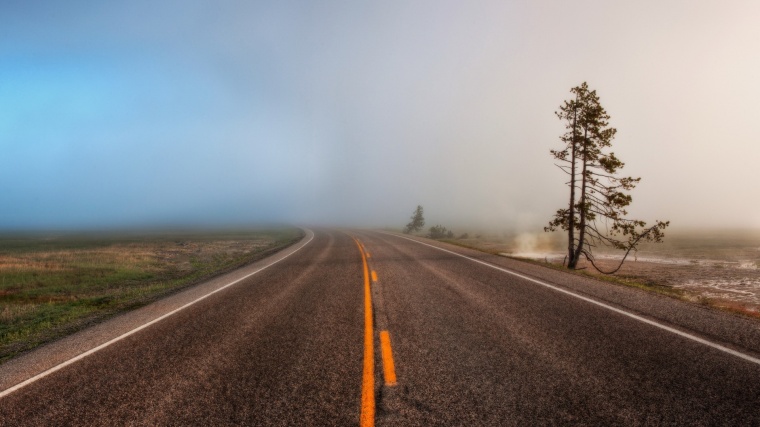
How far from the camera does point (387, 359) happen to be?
470 centimetres

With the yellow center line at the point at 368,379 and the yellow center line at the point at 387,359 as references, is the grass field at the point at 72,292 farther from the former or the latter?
the yellow center line at the point at 387,359

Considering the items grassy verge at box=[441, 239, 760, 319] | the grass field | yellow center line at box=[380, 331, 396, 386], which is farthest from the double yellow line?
grassy verge at box=[441, 239, 760, 319]

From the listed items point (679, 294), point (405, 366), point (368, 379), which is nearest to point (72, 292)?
point (368, 379)

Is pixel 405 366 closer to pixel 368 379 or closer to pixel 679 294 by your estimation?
pixel 368 379

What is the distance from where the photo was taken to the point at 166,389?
412 cm

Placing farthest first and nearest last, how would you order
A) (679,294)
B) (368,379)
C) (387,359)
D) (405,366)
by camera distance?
1. (679,294)
2. (387,359)
3. (405,366)
4. (368,379)

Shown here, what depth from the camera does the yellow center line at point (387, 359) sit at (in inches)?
162

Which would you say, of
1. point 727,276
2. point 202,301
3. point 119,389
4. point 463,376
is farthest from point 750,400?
point 727,276

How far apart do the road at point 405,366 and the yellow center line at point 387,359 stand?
25 millimetres

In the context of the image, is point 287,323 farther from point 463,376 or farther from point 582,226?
point 582,226

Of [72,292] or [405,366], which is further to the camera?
[72,292]

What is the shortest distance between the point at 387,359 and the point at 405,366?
32cm

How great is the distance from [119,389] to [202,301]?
16.5 feet

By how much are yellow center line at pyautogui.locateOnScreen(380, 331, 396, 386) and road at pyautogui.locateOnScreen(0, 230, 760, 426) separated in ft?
0.08
